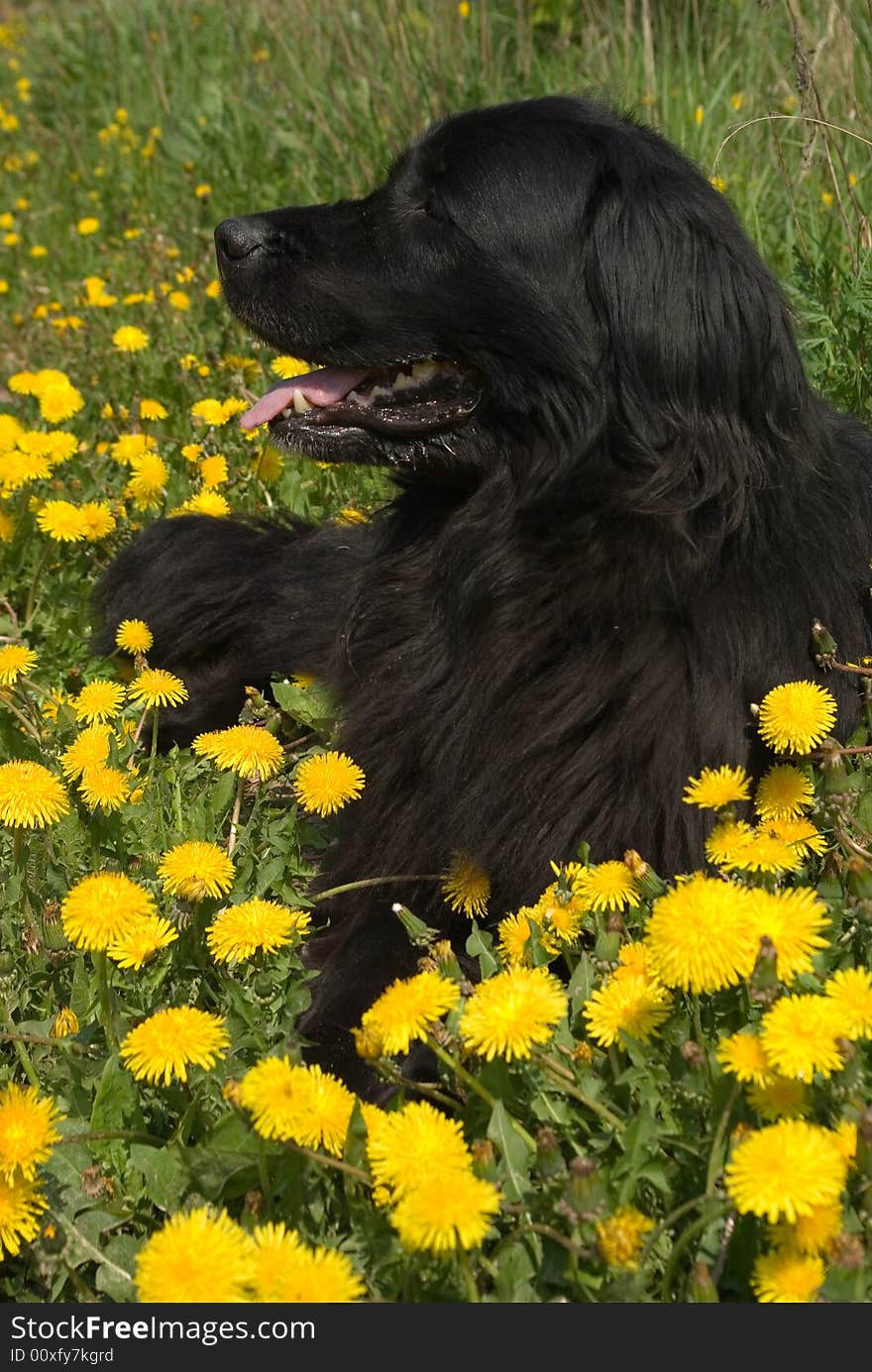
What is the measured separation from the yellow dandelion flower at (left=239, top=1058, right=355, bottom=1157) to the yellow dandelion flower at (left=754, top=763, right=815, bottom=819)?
2.86 feet

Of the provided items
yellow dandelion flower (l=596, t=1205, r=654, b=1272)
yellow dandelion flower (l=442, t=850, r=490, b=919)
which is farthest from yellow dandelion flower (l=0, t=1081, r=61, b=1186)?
yellow dandelion flower (l=442, t=850, r=490, b=919)

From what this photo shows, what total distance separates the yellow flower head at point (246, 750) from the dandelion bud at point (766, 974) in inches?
41.0

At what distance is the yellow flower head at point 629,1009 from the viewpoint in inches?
64.6

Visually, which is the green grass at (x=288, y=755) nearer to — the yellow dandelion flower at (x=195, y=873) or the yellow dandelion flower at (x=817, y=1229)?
the yellow dandelion flower at (x=817, y=1229)

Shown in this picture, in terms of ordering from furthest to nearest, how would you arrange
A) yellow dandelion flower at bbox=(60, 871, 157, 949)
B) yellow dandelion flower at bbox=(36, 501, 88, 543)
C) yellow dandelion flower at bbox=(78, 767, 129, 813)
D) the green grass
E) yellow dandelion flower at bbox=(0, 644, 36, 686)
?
yellow dandelion flower at bbox=(36, 501, 88, 543) → yellow dandelion flower at bbox=(0, 644, 36, 686) → yellow dandelion flower at bbox=(78, 767, 129, 813) → yellow dandelion flower at bbox=(60, 871, 157, 949) → the green grass

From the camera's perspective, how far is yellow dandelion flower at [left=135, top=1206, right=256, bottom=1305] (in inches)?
52.5

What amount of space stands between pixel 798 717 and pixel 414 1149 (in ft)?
3.05

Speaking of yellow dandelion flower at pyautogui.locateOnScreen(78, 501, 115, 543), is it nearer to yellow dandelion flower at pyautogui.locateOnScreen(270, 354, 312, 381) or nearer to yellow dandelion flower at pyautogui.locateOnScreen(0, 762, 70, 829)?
yellow dandelion flower at pyautogui.locateOnScreen(270, 354, 312, 381)

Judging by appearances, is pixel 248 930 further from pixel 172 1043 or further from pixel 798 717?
pixel 798 717

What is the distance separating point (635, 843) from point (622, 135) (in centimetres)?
126

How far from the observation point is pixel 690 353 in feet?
7.72

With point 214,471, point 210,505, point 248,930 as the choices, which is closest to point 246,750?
point 248,930

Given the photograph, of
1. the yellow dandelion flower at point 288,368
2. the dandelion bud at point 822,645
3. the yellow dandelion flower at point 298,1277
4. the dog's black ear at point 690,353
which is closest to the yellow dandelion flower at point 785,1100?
the yellow dandelion flower at point 298,1277

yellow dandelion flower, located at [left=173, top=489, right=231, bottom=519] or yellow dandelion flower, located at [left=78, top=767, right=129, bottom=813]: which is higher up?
yellow dandelion flower, located at [left=78, top=767, right=129, bottom=813]
